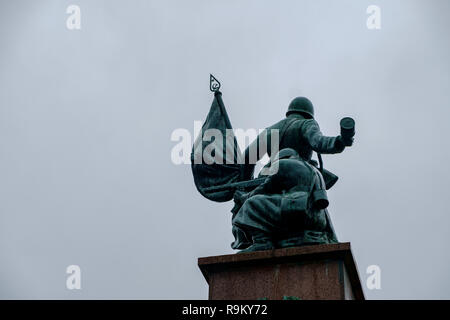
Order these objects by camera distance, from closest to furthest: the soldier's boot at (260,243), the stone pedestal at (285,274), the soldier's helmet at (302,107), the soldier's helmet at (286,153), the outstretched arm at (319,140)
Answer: the stone pedestal at (285,274) < the soldier's boot at (260,243) < the outstretched arm at (319,140) < the soldier's helmet at (286,153) < the soldier's helmet at (302,107)

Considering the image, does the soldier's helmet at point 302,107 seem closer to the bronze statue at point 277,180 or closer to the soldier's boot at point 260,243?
the bronze statue at point 277,180

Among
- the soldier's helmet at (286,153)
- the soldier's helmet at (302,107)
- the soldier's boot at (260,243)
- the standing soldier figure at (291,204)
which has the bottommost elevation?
the soldier's boot at (260,243)

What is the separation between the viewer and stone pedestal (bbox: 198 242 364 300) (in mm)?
8086

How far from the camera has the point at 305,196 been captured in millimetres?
8828

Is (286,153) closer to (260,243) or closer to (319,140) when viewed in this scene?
(319,140)

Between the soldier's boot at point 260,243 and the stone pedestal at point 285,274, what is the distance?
240 millimetres

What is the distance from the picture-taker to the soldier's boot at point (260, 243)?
870cm

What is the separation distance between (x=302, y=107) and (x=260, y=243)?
2515mm

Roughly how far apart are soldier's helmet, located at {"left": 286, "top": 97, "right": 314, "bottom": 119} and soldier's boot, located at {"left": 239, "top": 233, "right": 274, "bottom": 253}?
2322mm

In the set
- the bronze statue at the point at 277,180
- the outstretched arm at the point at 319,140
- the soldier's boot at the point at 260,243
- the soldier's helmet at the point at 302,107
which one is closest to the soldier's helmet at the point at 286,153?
the bronze statue at the point at 277,180
